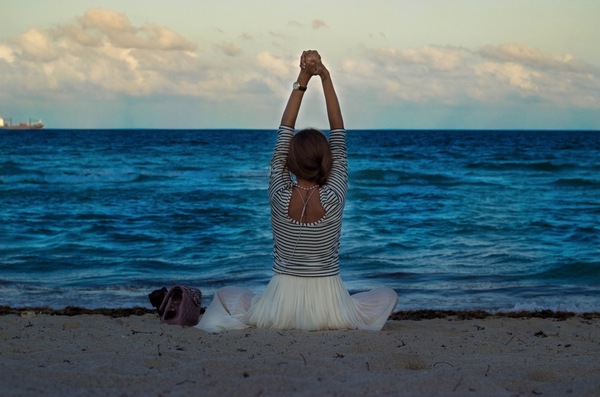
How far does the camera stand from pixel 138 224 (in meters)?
14.1

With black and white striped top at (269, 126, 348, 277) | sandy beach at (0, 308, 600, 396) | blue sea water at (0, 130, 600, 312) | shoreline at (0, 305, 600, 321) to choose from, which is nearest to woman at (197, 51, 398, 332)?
black and white striped top at (269, 126, 348, 277)

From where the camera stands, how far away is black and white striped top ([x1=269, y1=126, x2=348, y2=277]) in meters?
4.89

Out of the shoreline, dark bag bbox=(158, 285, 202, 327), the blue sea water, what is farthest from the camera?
the blue sea water

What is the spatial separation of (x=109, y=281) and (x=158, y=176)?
55.6 feet

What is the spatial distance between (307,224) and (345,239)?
24.4ft

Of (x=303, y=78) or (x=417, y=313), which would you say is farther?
(x=417, y=313)

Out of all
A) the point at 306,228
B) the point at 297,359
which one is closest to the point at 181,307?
the point at 306,228

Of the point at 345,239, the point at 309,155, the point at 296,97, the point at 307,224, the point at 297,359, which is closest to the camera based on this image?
the point at 297,359

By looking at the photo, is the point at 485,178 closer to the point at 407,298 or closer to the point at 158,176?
the point at 158,176

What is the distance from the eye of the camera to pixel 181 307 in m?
5.62

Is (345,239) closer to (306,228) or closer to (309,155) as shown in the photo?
(306,228)

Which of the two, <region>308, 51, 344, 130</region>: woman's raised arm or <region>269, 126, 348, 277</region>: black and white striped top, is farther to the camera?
<region>308, 51, 344, 130</region>: woman's raised arm

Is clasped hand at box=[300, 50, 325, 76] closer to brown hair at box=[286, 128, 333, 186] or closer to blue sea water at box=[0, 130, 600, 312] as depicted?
brown hair at box=[286, 128, 333, 186]

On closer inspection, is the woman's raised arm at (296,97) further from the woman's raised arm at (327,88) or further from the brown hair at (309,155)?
the brown hair at (309,155)
